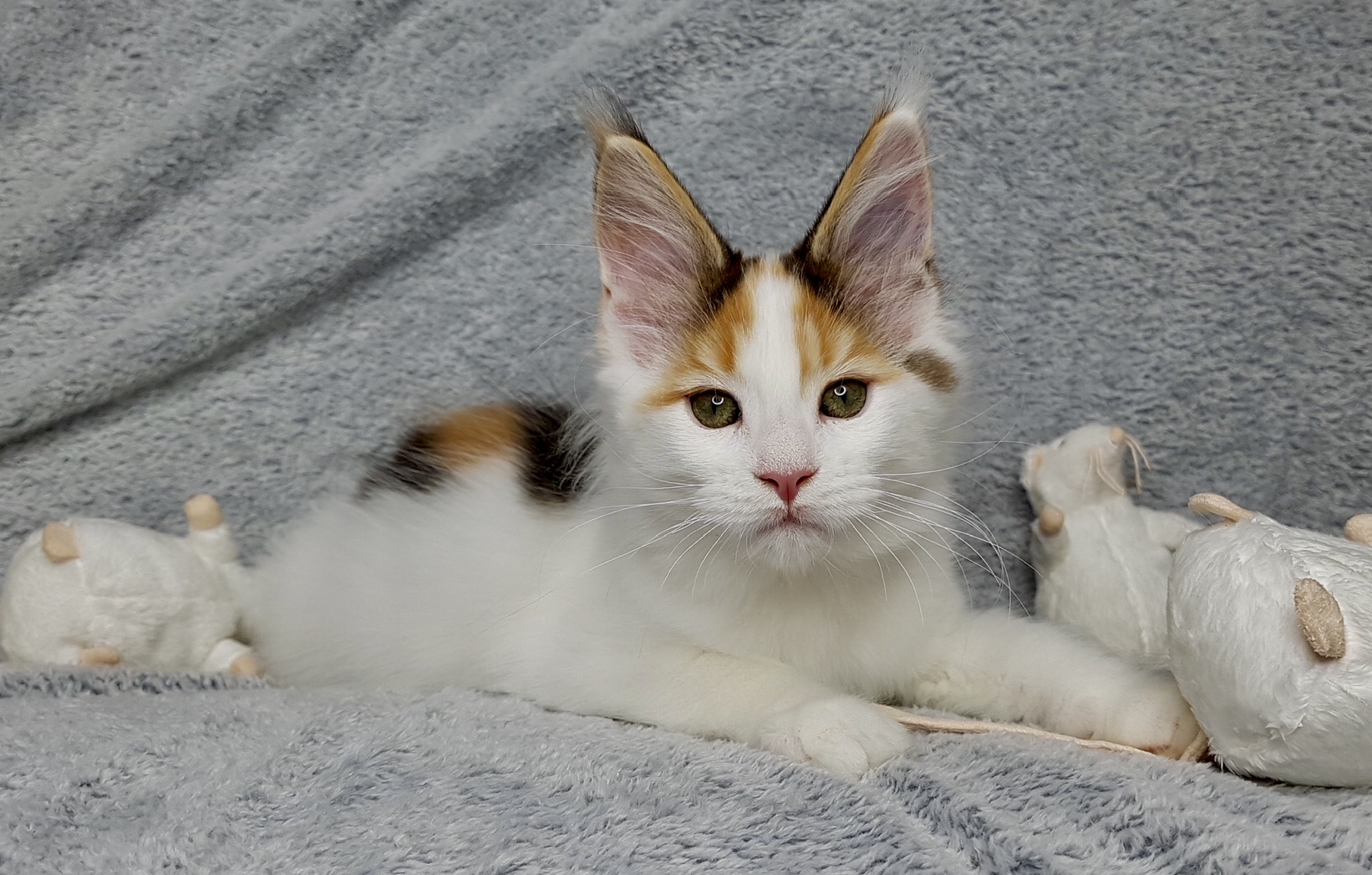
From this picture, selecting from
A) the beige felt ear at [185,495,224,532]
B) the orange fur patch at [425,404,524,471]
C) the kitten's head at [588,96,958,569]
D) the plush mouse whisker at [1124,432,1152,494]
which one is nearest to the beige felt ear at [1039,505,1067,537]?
the plush mouse whisker at [1124,432,1152,494]

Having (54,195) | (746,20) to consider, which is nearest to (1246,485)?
(746,20)

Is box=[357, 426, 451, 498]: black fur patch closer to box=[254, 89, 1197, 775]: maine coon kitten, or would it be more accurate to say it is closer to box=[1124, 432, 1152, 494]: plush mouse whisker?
box=[254, 89, 1197, 775]: maine coon kitten

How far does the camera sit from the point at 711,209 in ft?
6.91

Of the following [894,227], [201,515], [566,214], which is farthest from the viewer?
[566,214]

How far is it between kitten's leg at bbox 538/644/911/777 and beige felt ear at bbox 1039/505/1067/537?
575 mm

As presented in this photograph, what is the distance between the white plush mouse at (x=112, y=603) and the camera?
158cm

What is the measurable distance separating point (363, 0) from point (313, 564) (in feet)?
3.41

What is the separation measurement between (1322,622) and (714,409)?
67cm

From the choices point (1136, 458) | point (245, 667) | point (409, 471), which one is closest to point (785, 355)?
point (409, 471)

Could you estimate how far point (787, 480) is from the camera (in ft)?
3.87

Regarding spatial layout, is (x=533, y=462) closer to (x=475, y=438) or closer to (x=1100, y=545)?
(x=475, y=438)

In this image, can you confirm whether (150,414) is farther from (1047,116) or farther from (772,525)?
(1047,116)

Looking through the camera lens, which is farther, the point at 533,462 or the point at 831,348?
the point at 533,462

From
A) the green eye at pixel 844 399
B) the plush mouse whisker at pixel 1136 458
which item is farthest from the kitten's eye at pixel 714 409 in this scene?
the plush mouse whisker at pixel 1136 458
